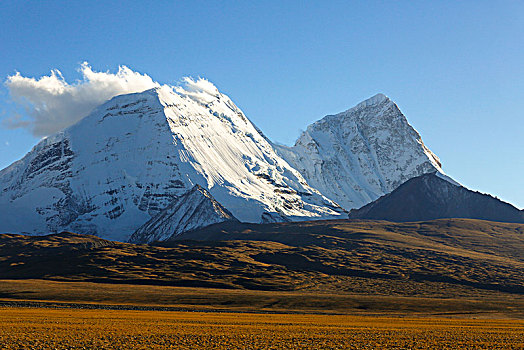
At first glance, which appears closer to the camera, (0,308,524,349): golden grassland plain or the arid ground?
(0,308,524,349): golden grassland plain

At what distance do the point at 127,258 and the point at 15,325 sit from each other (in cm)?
14127

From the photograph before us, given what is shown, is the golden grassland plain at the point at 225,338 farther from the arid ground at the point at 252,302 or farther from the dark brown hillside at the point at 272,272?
the dark brown hillside at the point at 272,272

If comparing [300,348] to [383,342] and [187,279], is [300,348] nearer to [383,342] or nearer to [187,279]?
[383,342]

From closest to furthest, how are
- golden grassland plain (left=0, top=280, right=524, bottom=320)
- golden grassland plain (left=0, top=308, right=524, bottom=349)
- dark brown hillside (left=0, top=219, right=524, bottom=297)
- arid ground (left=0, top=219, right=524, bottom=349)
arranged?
golden grassland plain (left=0, top=308, right=524, bottom=349) → arid ground (left=0, top=219, right=524, bottom=349) → golden grassland plain (left=0, top=280, right=524, bottom=320) → dark brown hillside (left=0, top=219, right=524, bottom=297)

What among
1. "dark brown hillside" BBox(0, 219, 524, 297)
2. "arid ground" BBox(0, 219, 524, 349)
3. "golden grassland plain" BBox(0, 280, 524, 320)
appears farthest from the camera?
"dark brown hillside" BBox(0, 219, 524, 297)

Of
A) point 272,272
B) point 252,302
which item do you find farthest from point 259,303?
point 272,272

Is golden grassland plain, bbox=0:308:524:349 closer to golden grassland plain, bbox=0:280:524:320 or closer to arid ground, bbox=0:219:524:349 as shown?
arid ground, bbox=0:219:524:349

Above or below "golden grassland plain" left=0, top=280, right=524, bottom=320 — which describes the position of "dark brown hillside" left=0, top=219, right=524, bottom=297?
above

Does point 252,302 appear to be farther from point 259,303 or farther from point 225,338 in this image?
point 225,338

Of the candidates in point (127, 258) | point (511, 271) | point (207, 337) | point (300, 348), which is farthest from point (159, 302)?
point (511, 271)

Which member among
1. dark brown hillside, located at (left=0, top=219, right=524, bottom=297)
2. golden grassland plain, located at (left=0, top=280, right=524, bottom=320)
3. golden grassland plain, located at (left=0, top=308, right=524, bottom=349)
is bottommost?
golden grassland plain, located at (left=0, top=280, right=524, bottom=320)

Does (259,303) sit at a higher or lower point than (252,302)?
lower

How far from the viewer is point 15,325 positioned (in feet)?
156

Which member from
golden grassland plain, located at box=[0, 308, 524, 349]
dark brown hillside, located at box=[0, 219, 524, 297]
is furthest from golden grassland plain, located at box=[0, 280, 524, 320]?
golden grassland plain, located at box=[0, 308, 524, 349]
